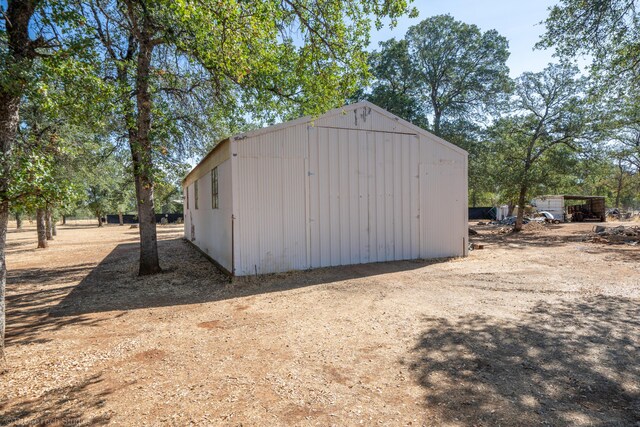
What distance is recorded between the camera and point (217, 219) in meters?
8.75

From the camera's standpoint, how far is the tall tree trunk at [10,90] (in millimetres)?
3062

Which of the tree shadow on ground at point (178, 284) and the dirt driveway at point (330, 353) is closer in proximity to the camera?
the dirt driveway at point (330, 353)

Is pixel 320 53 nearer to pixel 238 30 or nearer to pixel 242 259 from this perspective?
pixel 238 30

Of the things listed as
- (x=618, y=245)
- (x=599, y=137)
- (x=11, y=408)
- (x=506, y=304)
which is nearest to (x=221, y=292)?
(x=11, y=408)

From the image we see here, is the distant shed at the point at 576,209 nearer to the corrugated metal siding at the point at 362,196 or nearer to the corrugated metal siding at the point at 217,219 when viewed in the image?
the corrugated metal siding at the point at 362,196

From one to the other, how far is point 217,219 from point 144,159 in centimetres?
257

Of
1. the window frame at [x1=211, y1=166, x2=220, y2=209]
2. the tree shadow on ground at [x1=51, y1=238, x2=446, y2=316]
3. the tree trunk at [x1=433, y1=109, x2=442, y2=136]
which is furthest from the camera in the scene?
the tree trunk at [x1=433, y1=109, x2=442, y2=136]

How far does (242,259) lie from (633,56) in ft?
32.8

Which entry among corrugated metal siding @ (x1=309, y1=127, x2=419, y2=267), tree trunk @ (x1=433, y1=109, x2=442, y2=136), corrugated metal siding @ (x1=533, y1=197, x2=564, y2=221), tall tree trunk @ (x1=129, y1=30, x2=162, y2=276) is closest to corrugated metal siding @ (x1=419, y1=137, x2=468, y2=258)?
corrugated metal siding @ (x1=309, y1=127, x2=419, y2=267)

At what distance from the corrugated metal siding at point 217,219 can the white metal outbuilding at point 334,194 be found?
0.03m

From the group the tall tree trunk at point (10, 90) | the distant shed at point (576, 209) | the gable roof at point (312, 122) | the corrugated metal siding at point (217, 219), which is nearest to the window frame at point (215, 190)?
the corrugated metal siding at point (217, 219)

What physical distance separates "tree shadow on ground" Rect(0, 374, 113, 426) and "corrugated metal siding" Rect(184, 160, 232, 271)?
4557mm

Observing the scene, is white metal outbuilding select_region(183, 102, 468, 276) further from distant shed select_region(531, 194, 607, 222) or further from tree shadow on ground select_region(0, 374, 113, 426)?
distant shed select_region(531, 194, 607, 222)

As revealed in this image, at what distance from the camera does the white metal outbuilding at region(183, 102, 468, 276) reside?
7.19m
